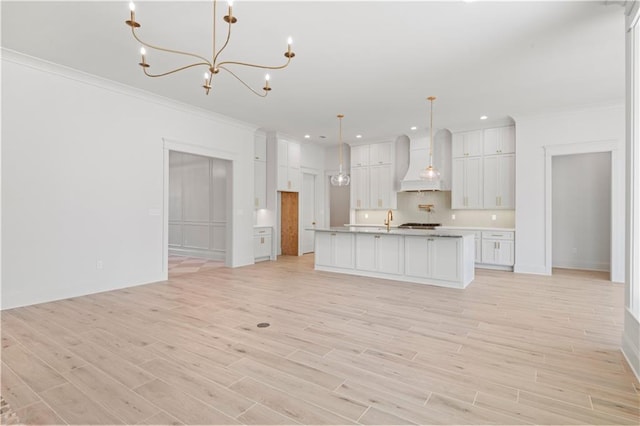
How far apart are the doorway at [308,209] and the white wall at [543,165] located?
544 centimetres

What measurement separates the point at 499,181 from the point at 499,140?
3.01 feet

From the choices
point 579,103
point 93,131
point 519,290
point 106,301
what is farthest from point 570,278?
point 93,131

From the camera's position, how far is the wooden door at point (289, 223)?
9430mm

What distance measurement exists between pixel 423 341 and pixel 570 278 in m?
4.78

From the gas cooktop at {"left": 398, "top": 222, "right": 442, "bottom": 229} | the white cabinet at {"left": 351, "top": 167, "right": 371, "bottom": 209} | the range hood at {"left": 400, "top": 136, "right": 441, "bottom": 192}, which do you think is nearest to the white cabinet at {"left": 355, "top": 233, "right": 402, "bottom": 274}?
the gas cooktop at {"left": 398, "top": 222, "right": 442, "bottom": 229}

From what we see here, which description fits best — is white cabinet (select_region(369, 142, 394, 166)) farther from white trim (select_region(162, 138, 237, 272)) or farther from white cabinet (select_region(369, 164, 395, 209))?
white trim (select_region(162, 138, 237, 272))

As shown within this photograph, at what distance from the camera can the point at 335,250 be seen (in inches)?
265

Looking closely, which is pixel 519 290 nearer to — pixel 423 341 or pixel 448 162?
pixel 423 341

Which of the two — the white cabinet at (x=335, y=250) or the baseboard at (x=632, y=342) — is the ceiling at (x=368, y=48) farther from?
the baseboard at (x=632, y=342)

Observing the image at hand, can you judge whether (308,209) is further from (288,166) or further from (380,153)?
(380,153)

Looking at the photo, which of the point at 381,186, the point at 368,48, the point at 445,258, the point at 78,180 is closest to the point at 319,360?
the point at 445,258

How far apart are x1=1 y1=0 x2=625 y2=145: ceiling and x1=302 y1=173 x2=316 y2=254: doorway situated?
388 centimetres

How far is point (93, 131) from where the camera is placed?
496cm

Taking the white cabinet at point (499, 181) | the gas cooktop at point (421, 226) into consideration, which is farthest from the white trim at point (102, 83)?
the white cabinet at point (499, 181)
